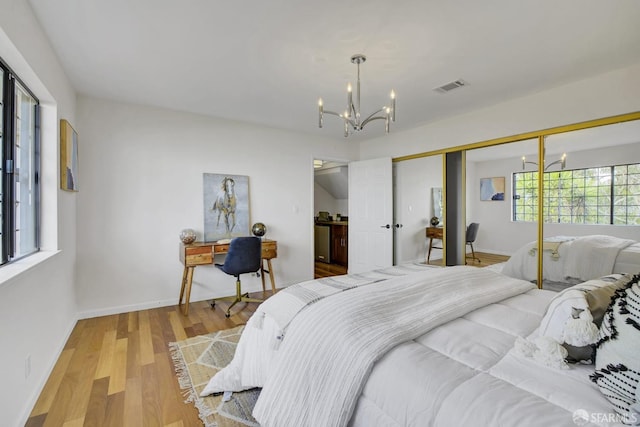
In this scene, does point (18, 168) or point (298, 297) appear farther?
point (18, 168)

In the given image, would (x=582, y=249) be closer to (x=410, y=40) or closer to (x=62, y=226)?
(x=410, y=40)

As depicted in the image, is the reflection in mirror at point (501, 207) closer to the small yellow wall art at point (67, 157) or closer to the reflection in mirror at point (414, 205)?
the reflection in mirror at point (414, 205)

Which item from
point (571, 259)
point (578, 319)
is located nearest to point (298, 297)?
point (578, 319)

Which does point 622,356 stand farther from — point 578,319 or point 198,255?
point 198,255

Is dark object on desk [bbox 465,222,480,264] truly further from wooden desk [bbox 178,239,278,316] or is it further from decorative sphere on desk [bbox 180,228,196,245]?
decorative sphere on desk [bbox 180,228,196,245]

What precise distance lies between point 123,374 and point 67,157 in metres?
1.88

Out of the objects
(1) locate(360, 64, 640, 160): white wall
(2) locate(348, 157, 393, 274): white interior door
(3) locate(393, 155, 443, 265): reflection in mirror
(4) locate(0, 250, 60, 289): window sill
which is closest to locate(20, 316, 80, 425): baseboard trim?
(4) locate(0, 250, 60, 289): window sill

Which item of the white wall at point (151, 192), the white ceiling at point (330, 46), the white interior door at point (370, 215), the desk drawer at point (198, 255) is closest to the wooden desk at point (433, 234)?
the white interior door at point (370, 215)

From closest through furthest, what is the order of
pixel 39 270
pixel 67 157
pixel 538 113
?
pixel 39 270, pixel 67 157, pixel 538 113

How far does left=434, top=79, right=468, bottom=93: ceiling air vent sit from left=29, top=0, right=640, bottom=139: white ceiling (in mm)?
85

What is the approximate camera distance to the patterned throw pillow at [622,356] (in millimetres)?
834

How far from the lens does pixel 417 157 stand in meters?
4.48

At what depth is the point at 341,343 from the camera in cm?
126

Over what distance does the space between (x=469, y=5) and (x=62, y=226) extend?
11.5 ft
